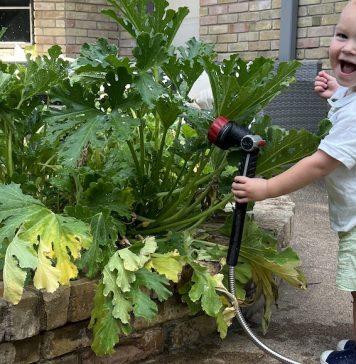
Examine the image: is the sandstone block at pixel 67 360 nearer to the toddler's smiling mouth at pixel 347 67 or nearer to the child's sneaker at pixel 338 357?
the child's sneaker at pixel 338 357

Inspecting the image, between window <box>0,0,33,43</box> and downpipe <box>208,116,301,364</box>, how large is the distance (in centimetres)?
697

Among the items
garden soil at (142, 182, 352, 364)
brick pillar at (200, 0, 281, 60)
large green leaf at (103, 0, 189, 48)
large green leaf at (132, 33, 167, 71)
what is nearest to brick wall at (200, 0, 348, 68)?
brick pillar at (200, 0, 281, 60)

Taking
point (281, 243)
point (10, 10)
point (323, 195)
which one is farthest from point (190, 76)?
point (10, 10)

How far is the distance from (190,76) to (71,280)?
2.65 ft

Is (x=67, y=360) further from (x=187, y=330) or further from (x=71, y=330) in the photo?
(x=187, y=330)

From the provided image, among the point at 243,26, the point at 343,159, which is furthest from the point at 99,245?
the point at 243,26

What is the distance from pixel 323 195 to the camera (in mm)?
5191

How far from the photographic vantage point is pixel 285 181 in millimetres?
2072

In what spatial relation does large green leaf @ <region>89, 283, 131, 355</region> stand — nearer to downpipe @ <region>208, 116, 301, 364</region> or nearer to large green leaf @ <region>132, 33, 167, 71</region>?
downpipe @ <region>208, 116, 301, 364</region>

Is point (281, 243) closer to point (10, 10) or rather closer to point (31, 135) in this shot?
point (31, 135)

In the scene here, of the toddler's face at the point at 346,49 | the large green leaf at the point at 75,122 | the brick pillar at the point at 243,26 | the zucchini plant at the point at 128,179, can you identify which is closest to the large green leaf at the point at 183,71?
the zucchini plant at the point at 128,179

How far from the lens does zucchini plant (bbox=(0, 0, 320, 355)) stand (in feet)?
6.22

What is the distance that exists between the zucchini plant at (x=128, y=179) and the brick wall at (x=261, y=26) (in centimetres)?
355

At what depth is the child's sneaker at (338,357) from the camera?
219cm
